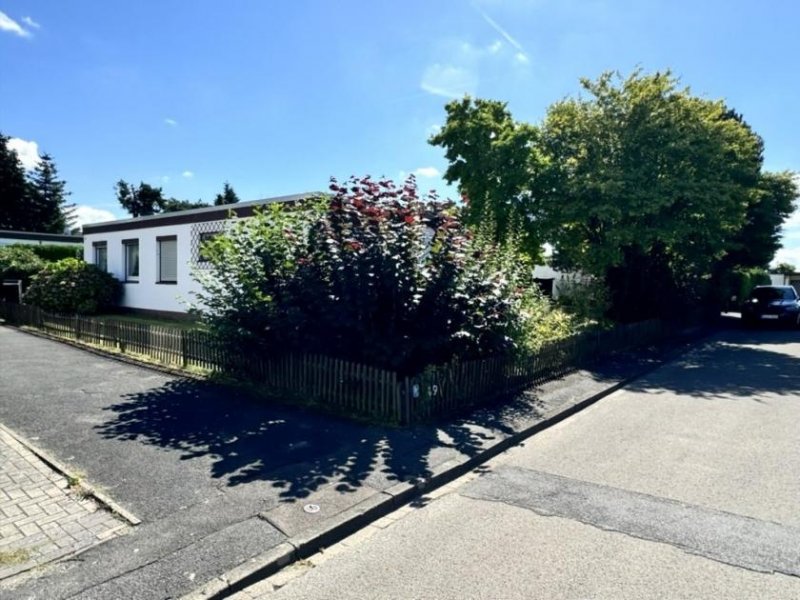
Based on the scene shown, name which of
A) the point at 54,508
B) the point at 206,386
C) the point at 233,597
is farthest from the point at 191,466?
the point at 206,386

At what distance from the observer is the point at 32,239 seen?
2800 centimetres

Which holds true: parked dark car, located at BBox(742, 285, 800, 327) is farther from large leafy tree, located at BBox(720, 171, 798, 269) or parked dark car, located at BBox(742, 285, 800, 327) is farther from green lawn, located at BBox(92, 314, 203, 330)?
green lawn, located at BBox(92, 314, 203, 330)

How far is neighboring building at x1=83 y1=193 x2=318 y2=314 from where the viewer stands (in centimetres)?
1598

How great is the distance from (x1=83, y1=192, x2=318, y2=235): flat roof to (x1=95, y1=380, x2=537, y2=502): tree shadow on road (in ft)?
22.6

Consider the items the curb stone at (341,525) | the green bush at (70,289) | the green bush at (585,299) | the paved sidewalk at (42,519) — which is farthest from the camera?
the green bush at (70,289)

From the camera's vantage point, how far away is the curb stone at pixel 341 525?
307 centimetres

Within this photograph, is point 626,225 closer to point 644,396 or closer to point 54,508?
point 644,396

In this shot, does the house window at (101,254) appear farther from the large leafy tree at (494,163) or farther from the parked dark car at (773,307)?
the parked dark car at (773,307)

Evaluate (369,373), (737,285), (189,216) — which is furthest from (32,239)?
(737,285)

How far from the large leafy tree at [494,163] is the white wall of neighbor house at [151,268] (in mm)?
9177

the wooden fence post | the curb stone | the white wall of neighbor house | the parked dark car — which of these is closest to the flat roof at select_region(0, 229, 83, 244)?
the white wall of neighbor house

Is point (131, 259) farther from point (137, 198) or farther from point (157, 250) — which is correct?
point (137, 198)

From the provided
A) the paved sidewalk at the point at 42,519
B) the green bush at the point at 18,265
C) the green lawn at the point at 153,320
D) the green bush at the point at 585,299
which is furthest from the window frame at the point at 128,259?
the paved sidewalk at the point at 42,519

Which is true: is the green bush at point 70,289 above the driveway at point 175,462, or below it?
above
